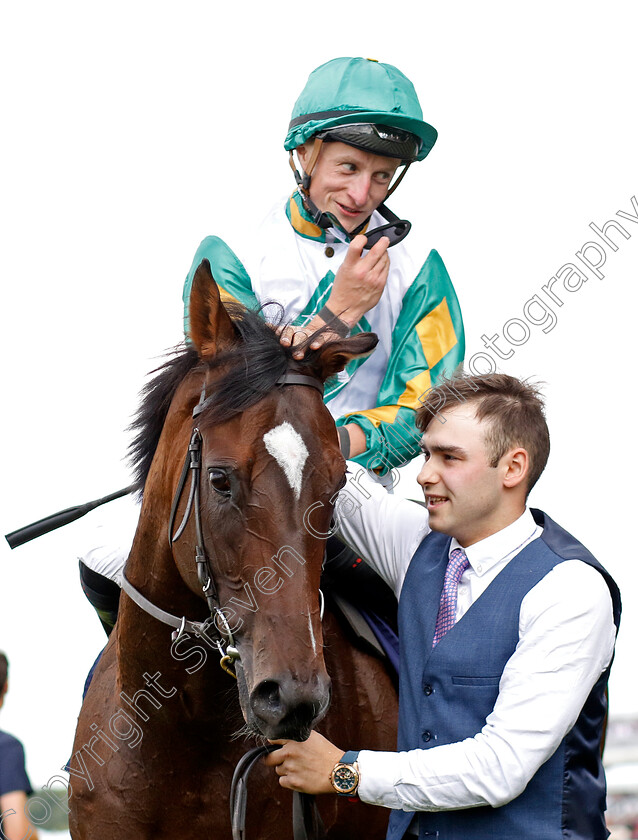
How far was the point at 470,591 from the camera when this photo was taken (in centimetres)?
274

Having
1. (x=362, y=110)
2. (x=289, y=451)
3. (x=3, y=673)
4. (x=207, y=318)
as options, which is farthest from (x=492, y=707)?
(x=3, y=673)

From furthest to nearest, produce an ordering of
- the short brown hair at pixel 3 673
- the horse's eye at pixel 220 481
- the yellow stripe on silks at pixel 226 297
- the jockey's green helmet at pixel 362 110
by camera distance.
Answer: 1. the short brown hair at pixel 3 673
2. the jockey's green helmet at pixel 362 110
3. the yellow stripe on silks at pixel 226 297
4. the horse's eye at pixel 220 481

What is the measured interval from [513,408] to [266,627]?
1008mm

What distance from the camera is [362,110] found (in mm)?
3645

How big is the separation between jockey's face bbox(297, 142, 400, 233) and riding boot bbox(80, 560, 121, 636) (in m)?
1.78

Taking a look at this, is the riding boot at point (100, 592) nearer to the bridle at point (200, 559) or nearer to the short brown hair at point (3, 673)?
the bridle at point (200, 559)

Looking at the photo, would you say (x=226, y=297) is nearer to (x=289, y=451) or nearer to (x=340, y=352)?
(x=340, y=352)

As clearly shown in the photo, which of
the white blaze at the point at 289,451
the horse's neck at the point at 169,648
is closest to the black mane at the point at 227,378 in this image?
the white blaze at the point at 289,451

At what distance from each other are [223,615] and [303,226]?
1.96 metres

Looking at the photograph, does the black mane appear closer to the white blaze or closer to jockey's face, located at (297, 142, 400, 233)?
the white blaze

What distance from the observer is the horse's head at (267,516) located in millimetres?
2377

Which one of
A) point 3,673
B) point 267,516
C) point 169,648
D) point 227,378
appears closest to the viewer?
point 267,516

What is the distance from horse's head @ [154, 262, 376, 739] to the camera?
7.80 ft

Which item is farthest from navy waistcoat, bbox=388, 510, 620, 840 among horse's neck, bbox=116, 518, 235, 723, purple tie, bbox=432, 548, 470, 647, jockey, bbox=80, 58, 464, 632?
jockey, bbox=80, 58, 464, 632
